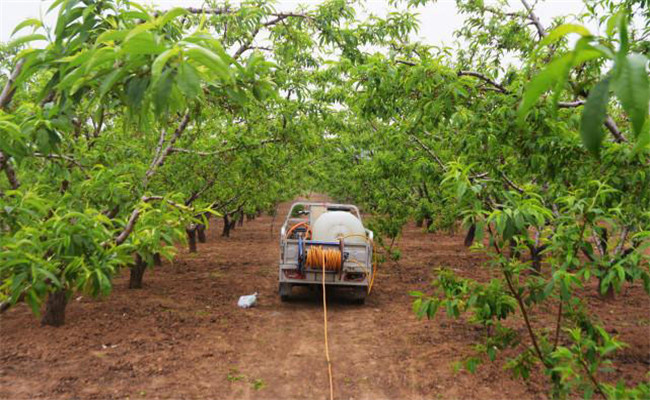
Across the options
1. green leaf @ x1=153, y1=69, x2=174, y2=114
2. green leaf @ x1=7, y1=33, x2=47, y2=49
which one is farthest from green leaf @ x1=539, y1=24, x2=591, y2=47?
green leaf @ x1=7, y1=33, x2=47, y2=49

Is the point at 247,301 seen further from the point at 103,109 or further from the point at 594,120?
the point at 594,120

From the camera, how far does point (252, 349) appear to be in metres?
6.54

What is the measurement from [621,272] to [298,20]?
17.5ft

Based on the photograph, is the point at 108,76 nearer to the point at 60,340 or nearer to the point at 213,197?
the point at 60,340

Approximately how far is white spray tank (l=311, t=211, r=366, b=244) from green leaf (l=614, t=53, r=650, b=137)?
8536mm

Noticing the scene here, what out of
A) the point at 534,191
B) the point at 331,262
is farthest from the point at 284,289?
the point at 534,191

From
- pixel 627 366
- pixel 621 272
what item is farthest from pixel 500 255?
pixel 627 366

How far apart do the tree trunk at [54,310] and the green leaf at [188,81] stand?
22.4ft

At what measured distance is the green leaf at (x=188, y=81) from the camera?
1138mm

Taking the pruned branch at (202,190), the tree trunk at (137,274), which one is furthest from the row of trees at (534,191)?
the tree trunk at (137,274)

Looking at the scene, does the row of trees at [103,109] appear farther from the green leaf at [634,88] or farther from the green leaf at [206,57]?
the green leaf at [634,88]

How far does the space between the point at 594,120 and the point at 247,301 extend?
8.68 meters

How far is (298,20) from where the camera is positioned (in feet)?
21.5

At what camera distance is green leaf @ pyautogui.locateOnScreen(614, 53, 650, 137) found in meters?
0.74
